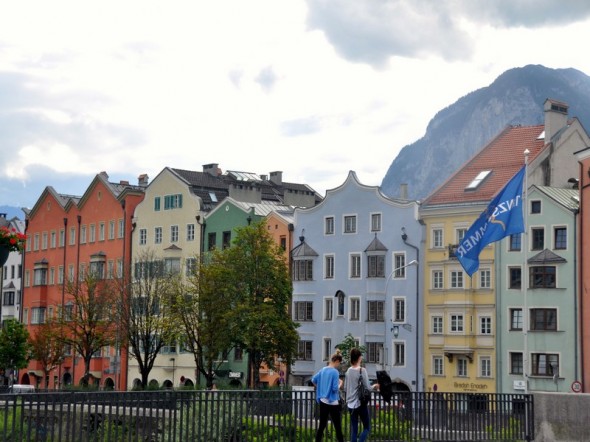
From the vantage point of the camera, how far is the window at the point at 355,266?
272ft

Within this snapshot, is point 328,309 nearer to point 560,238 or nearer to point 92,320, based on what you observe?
point 560,238

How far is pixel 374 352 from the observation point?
79.7 m

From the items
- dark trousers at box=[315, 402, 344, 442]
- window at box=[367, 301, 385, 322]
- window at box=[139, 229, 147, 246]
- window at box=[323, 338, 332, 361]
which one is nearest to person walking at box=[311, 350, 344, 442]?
dark trousers at box=[315, 402, 344, 442]

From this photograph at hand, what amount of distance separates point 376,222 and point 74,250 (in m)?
36.9

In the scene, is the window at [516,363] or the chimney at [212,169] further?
the chimney at [212,169]

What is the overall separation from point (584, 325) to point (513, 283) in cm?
576

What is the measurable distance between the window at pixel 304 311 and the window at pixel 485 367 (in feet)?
49.1

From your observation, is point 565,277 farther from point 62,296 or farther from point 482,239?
point 62,296

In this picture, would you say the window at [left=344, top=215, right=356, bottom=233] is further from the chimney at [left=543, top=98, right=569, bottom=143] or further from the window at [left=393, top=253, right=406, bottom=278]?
the chimney at [left=543, top=98, right=569, bottom=143]

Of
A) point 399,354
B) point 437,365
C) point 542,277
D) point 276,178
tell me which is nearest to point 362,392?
point 542,277

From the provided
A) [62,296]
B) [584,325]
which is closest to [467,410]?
[584,325]

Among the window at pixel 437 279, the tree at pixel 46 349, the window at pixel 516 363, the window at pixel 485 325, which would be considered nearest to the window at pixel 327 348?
the window at pixel 437 279

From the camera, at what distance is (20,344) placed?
89.3 metres

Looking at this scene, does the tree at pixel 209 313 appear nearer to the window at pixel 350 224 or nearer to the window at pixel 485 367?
the window at pixel 350 224
